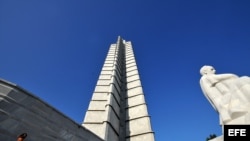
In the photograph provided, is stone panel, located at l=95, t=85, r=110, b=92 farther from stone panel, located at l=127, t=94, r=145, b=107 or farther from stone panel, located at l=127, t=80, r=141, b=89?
stone panel, located at l=127, t=80, r=141, b=89

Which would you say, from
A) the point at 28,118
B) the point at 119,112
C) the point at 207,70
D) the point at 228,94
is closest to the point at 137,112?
the point at 119,112

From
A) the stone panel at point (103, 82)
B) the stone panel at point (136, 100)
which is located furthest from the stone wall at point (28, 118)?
the stone panel at point (103, 82)

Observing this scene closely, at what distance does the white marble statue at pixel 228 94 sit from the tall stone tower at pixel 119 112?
6767mm

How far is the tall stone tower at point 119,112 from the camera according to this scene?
10.9 metres

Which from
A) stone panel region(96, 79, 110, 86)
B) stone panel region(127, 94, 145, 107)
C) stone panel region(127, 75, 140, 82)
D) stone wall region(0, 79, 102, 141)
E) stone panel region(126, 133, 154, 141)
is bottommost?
stone panel region(126, 133, 154, 141)

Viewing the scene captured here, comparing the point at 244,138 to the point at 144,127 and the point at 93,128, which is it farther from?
the point at 144,127

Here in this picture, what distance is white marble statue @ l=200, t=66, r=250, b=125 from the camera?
2.79 metres

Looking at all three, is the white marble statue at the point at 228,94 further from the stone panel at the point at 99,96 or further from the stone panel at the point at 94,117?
the stone panel at the point at 99,96

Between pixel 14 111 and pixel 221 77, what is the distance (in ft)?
13.1

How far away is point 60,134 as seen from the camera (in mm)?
4848

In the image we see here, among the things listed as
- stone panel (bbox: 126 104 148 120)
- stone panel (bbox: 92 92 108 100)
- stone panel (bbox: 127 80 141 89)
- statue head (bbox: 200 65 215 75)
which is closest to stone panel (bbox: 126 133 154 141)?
stone panel (bbox: 126 104 148 120)

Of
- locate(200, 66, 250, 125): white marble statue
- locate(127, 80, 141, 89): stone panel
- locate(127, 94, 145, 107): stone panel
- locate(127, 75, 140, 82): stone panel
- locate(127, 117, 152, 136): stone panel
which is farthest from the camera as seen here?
locate(127, 75, 140, 82): stone panel

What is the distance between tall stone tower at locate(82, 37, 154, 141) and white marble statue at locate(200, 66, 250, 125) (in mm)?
6767

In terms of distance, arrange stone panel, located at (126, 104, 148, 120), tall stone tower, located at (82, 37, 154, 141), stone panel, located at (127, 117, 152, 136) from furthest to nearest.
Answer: stone panel, located at (126, 104, 148, 120), stone panel, located at (127, 117, 152, 136), tall stone tower, located at (82, 37, 154, 141)
